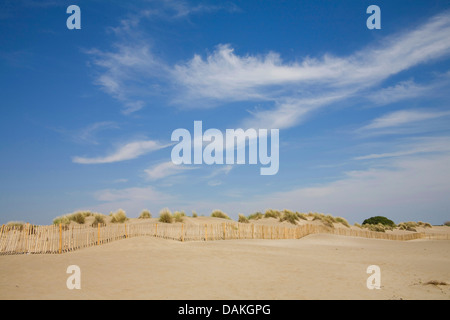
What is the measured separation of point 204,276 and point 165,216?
22.0 meters

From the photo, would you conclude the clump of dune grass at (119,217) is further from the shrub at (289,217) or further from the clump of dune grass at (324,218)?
the clump of dune grass at (324,218)

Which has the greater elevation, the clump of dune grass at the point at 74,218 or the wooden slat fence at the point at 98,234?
the clump of dune grass at the point at 74,218

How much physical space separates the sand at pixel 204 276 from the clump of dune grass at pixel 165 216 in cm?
1420

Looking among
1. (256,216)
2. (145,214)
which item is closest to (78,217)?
(145,214)

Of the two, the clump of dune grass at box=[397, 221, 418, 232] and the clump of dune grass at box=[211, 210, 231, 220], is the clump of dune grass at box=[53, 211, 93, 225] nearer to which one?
the clump of dune grass at box=[211, 210, 231, 220]

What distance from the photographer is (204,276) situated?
47.6 ft

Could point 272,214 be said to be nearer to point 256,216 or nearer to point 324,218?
point 256,216

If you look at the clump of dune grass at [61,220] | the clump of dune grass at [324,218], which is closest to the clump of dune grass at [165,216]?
the clump of dune grass at [61,220]

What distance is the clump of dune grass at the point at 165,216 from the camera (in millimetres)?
35625

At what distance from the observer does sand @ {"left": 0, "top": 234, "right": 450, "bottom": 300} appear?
37.9 ft
